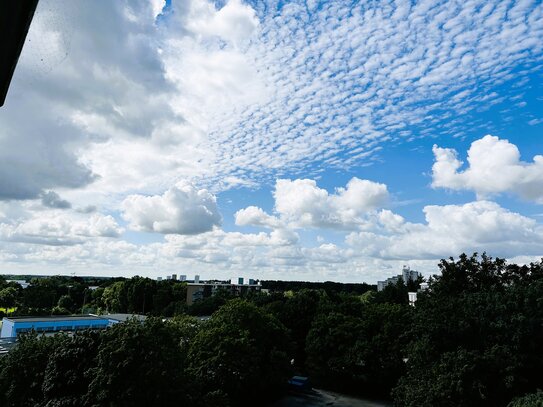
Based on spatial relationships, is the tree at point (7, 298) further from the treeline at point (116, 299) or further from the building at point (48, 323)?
the building at point (48, 323)

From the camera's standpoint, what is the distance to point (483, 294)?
77.2 ft

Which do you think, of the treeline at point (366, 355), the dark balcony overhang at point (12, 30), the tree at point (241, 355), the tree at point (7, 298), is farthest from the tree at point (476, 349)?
the tree at point (7, 298)

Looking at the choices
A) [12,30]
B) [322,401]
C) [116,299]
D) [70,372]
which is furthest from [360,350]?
[116,299]

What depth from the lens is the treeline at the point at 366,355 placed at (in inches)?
707

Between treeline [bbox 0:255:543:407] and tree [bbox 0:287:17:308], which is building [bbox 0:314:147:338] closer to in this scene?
treeline [bbox 0:255:543:407]

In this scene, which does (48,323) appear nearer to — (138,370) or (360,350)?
(360,350)

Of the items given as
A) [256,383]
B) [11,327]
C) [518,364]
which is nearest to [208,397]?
[256,383]

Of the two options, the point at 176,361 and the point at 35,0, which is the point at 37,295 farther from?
the point at 35,0

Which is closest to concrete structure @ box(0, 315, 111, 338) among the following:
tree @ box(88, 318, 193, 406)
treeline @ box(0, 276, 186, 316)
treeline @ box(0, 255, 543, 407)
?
treeline @ box(0, 276, 186, 316)

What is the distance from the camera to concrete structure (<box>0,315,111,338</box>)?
47875 millimetres

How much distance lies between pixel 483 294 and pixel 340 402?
17255mm

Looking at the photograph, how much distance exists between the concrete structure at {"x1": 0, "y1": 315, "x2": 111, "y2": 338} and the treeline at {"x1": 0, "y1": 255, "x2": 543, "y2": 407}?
A: 24.6 metres

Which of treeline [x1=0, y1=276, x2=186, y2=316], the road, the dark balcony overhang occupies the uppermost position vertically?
the dark balcony overhang

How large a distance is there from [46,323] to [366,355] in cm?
3933
